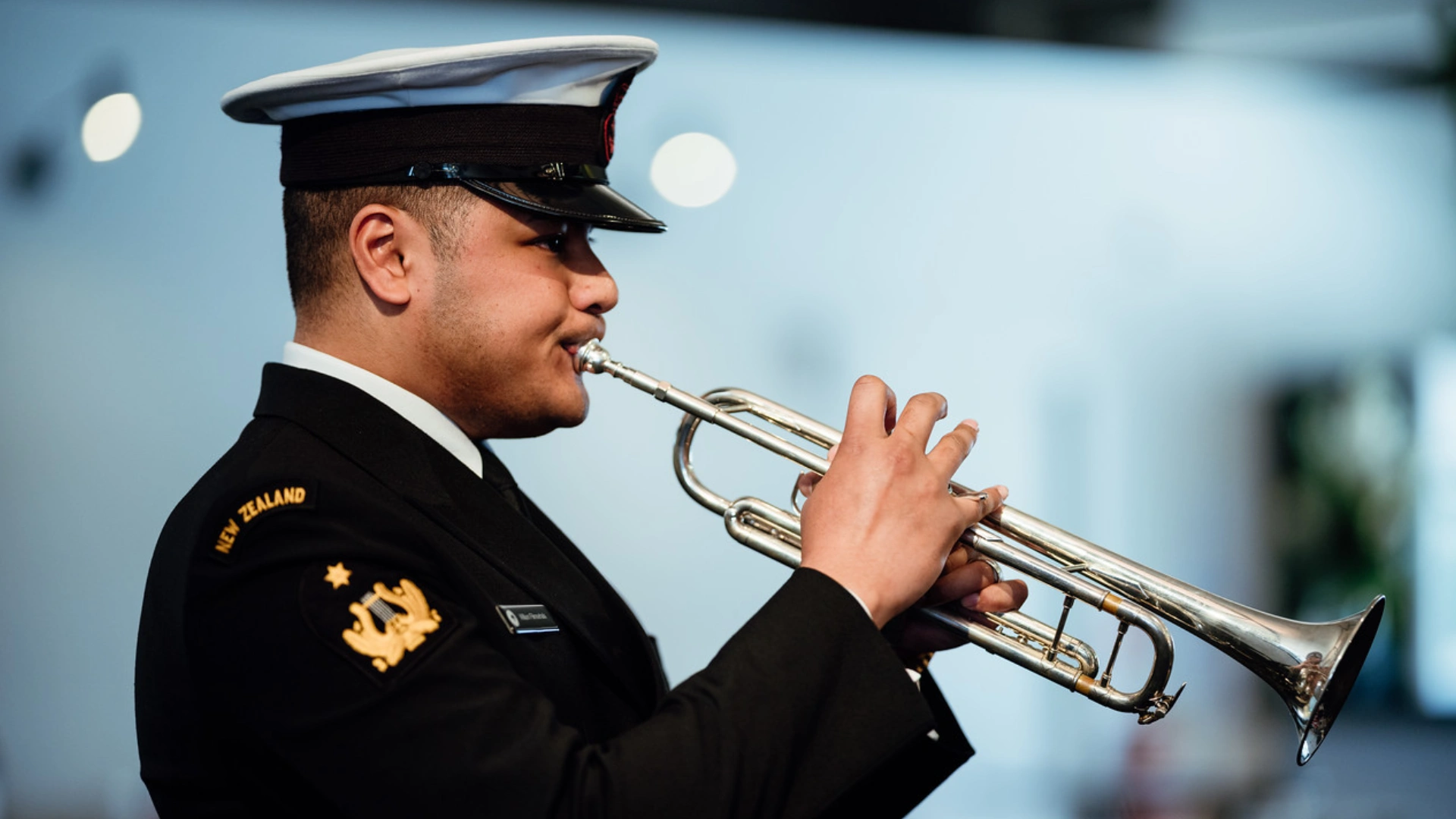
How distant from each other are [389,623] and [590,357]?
56cm

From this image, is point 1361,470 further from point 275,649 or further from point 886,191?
point 275,649

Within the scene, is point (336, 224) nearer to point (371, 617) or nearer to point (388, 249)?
point (388, 249)

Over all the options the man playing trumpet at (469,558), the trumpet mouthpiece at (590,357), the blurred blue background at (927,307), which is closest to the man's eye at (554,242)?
the man playing trumpet at (469,558)

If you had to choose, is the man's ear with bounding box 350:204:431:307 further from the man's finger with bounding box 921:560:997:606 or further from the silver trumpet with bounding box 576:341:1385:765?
the man's finger with bounding box 921:560:997:606

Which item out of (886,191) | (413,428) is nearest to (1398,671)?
(886,191)

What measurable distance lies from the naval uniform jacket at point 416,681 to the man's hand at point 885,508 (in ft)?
0.14

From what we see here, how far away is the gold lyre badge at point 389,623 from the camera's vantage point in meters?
1.06

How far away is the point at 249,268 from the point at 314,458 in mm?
1996

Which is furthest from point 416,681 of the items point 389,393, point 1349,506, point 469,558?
point 1349,506

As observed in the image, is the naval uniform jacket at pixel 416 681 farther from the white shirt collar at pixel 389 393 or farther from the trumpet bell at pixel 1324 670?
the trumpet bell at pixel 1324 670

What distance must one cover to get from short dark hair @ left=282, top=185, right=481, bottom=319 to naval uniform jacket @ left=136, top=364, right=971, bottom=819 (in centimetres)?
22

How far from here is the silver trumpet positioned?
150 cm

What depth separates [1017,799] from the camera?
12.7 feet

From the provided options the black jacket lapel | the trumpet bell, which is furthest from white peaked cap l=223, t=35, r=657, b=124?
the trumpet bell
